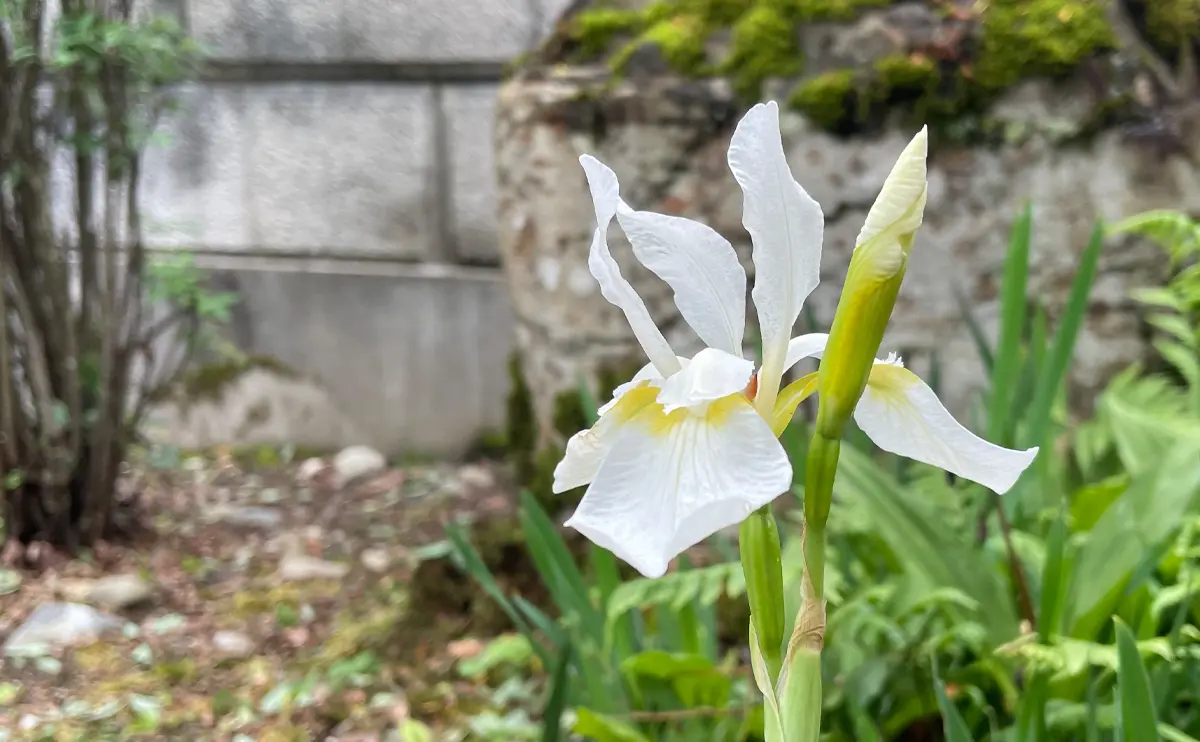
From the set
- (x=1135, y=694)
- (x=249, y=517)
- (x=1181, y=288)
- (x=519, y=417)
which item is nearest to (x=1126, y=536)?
(x=1135, y=694)

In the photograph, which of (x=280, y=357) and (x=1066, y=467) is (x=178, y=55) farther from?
(x=1066, y=467)

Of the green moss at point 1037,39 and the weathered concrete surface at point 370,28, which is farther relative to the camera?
the weathered concrete surface at point 370,28

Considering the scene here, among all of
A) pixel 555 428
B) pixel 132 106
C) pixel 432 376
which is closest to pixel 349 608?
pixel 555 428

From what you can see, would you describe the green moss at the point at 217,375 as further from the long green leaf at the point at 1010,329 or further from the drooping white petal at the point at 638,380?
the drooping white petal at the point at 638,380

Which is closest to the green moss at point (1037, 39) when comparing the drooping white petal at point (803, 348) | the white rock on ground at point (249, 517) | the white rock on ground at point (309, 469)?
the drooping white petal at point (803, 348)

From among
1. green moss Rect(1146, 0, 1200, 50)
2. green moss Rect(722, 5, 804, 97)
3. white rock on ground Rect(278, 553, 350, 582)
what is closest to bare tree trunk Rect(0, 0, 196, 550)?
white rock on ground Rect(278, 553, 350, 582)

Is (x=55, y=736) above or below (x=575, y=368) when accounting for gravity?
below

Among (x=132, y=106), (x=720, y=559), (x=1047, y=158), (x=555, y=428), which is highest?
(x=132, y=106)
